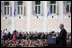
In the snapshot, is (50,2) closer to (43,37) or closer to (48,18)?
(48,18)

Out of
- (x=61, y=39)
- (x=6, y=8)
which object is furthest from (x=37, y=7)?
(x=61, y=39)

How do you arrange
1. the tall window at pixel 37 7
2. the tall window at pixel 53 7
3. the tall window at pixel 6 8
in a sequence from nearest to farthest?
the tall window at pixel 53 7 < the tall window at pixel 37 7 < the tall window at pixel 6 8

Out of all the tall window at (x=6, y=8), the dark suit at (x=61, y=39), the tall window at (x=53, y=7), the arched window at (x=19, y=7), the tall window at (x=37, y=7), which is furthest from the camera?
the tall window at (x=6, y=8)

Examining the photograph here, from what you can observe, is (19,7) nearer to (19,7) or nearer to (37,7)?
(19,7)

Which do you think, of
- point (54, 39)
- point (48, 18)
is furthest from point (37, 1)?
point (54, 39)

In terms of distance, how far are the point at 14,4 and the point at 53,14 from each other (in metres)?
5.23

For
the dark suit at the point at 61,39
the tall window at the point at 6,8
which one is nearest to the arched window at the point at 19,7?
the tall window at the point at 6,8

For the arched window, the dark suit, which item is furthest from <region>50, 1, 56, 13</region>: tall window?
the dark suit

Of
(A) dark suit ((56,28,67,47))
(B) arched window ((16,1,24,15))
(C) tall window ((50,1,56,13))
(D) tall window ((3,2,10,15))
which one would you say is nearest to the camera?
(A) dark suit ((56,28,67,47))

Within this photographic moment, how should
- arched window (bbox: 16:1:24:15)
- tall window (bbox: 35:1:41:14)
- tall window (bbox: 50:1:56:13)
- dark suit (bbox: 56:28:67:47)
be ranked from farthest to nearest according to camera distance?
arched window (bbox: 16:1:24:15)
tall window (bbox: 35:1:41:14)
tall window (bbox: 50:1:56:13)
dark suit (bbox: 56:28:67:47)

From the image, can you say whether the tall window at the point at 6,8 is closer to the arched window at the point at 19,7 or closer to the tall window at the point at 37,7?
the arched window at the point at 19,7

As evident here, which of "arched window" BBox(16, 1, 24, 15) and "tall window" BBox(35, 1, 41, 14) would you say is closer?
"tall window" BBox(35, 1, 41, 14)

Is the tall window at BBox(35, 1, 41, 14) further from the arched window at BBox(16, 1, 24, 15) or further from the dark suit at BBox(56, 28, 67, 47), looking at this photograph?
the dark suit at BBox(56, 28, 67, 47)

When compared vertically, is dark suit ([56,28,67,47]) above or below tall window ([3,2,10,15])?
below
